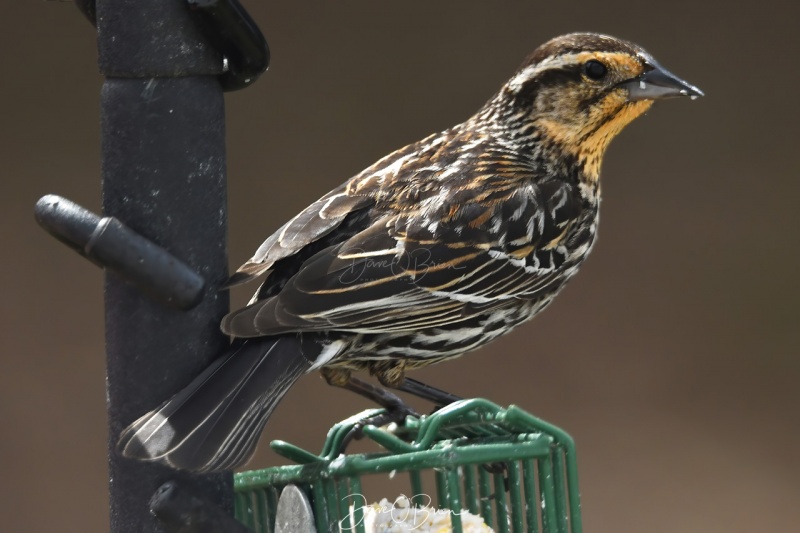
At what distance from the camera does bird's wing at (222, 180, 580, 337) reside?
2529 mm

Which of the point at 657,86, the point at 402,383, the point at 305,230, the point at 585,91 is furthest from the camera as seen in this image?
the point at 585,91

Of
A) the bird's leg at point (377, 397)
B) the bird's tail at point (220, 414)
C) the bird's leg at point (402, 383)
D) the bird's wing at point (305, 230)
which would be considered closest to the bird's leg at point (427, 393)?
the bird's leg at point (402, 383)

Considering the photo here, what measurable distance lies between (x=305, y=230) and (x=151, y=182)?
0.53 m

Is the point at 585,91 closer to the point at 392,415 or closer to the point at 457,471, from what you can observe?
the point at 392,415

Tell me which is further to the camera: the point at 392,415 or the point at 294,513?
the point at 392,415

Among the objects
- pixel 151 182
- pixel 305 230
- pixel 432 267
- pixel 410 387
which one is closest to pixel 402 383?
pixel 410 387

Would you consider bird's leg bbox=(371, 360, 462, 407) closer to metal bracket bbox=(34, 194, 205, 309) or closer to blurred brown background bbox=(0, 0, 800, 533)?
metal bracket bbox=(34, 194, 205, 309)

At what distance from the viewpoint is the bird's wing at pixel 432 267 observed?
2529 millimetres

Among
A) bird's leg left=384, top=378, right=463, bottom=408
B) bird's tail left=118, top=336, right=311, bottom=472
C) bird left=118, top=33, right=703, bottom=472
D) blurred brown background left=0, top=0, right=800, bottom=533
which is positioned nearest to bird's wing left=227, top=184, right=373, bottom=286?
bird left=118, top=33, right=703, bottom=472

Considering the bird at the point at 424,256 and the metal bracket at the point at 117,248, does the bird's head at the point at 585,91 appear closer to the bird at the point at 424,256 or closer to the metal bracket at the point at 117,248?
the bird at the point at 424,256

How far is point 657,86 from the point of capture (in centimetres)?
305

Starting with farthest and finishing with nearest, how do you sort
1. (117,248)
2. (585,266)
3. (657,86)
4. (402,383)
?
(585,266)
(657,86)
(402,383)
(117,248)

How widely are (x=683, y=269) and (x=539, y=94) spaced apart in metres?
1.62

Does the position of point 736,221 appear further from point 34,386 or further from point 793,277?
point 34,386
